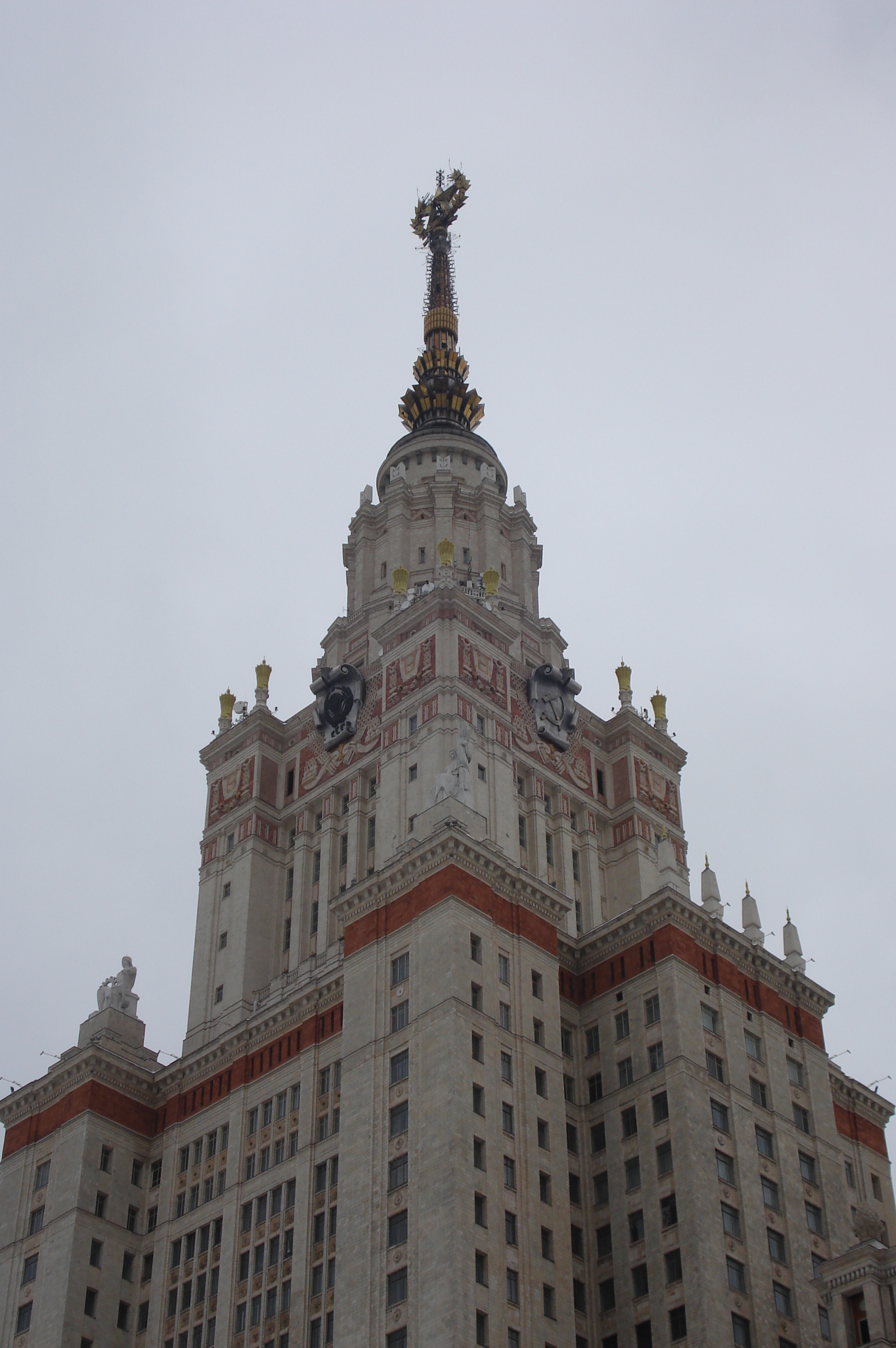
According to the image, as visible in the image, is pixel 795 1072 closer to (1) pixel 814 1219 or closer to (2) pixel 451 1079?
(1) pixel 814 1219

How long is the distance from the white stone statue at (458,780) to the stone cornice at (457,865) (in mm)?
3654

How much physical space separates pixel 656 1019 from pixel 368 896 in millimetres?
18285

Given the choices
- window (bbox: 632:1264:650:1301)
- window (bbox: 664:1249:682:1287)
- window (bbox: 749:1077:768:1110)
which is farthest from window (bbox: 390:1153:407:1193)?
window (bbox: 749:1077:768:1110)

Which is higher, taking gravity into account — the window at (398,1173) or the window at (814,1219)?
the window at (814,1219)

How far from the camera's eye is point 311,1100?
105562mm

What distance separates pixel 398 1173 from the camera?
309 feet

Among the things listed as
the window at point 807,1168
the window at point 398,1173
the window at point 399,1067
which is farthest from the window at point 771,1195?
the window at point 399,1067

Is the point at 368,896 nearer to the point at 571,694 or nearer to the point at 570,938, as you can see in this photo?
the point at 570,938

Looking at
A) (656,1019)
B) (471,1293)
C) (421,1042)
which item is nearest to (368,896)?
(421,1042)

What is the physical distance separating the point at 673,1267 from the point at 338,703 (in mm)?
48269

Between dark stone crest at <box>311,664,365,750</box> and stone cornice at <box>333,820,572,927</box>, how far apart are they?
21531 millimetres

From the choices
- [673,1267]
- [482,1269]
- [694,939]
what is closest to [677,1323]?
[673,1267]

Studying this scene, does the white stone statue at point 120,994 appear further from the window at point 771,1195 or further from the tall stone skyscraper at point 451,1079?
the window at point 771,1195

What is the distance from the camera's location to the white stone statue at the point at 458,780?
109 m
